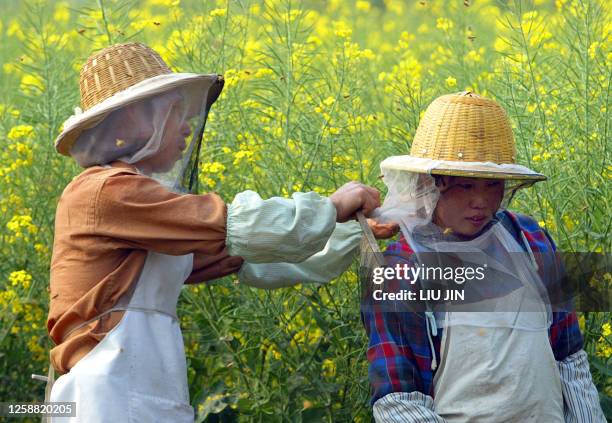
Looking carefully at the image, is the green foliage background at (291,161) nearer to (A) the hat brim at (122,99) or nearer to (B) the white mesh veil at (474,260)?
(B) the white mesh veil at (474,260)

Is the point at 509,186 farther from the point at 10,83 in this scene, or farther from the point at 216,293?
the point at 10,83

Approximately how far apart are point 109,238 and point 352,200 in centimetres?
66

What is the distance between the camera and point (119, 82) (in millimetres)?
2885

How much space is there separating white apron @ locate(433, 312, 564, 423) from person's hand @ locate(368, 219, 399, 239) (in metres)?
0.36

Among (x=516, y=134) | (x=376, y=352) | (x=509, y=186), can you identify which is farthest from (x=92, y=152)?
(x=516, y=134)

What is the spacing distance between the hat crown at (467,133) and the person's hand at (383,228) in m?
0.22

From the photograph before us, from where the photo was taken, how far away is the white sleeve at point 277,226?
2.71 metres

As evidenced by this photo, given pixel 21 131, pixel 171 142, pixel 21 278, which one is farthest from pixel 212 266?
pixel 21 131

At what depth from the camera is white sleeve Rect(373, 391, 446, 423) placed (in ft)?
8.95

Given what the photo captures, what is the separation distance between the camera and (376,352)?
9.31ft

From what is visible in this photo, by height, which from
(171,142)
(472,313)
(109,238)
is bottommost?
(472,313)

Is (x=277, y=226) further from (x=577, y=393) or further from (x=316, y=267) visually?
(x=577, y=393)

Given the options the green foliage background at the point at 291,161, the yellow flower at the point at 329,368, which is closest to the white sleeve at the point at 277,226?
the green foliage background at the point at 291,161

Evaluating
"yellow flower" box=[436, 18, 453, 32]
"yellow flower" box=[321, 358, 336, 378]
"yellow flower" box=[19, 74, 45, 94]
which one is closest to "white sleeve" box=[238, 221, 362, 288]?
"yellow flower" box=[321, 358, 336, 378]
